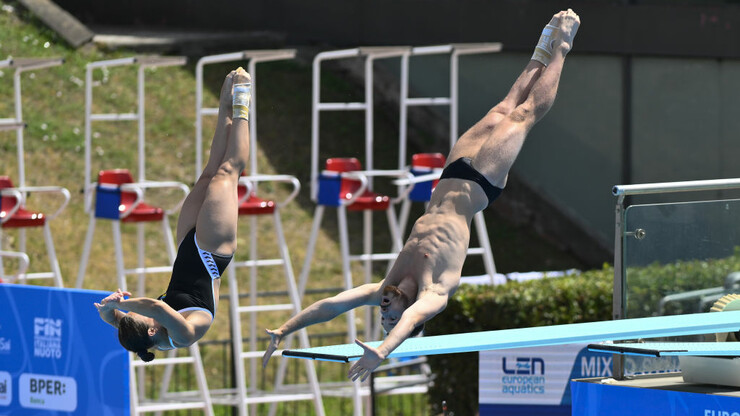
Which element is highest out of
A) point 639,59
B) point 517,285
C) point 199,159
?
point 639,59

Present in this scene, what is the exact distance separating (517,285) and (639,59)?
21.4 ft

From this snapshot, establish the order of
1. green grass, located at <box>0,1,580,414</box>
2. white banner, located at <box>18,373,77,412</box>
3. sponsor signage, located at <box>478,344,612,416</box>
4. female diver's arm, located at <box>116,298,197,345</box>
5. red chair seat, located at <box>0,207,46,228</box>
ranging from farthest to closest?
green grass, located at <box>0,1,580,414</box>, red chair seat, located at <box>0,207,46,228</box>, white banner, located at <box>18,373,77,412</box>, sponsor signage, located at <box>478,344,612,416</box>, female diver's arm, located at <box>116,298,197,345</box>

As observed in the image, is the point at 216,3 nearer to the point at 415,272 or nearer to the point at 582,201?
the point at 582,201

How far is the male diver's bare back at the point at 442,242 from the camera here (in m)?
7.02

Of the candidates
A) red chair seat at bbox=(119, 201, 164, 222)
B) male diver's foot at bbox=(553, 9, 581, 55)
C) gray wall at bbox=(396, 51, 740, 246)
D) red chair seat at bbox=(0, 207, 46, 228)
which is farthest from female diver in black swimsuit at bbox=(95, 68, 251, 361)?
gray wall at bbox=(396, 51, 740, 246)

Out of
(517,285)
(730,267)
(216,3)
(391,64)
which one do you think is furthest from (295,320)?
(216,3)

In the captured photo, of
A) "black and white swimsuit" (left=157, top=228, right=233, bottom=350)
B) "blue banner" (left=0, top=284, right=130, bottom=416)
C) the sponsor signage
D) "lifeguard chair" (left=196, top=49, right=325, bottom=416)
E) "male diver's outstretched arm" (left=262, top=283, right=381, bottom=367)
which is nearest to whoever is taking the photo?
"male diver's outstretched arm" (left=262, top=283, right=381, bottom=367)

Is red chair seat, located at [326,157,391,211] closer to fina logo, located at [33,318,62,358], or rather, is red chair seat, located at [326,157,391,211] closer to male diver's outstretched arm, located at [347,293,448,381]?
fina logo, located at [33,318,62,358]

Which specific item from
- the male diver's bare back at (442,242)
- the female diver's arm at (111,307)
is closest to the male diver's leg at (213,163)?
the female diver's arm at (111,307)

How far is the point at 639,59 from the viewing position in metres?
16.0

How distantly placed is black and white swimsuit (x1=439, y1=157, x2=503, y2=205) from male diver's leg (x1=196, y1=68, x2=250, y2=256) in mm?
1354

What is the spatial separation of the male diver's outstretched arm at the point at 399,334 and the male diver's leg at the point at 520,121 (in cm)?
98

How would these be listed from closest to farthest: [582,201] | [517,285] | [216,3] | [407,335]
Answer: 1. [407,335]
2. [517,285]
3. [582,201]
4. [216,3]

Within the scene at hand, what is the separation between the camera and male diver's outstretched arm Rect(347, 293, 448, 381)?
596cm
